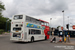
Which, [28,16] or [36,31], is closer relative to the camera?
→ [28,16]

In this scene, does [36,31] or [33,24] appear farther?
[36,31]

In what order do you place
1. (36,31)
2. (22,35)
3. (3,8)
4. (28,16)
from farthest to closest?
(3,8) → (36,31) → (28,16) → (22,35)

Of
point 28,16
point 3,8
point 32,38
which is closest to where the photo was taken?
point 28,16

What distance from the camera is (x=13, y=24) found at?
15.8 meters

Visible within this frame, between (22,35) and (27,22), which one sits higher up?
(27,22)

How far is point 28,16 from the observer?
53.4 feet

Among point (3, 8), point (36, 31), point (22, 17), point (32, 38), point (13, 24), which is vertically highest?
point (3, 8)

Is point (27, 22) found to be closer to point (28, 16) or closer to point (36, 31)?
point (28, 16)

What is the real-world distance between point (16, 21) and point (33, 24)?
3.53 m

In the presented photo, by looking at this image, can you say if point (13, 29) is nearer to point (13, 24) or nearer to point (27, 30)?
point (13, 24)

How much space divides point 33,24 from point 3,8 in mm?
19471

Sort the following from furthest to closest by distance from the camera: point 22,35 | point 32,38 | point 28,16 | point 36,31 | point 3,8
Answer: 1. point 3,8
2. point 36,31
3. point 32,38
4. point 28,16
5. point 22,35

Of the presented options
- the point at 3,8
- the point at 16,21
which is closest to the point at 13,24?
the point at 16,21

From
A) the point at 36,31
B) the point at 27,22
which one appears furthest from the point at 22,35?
the point at 36,31
